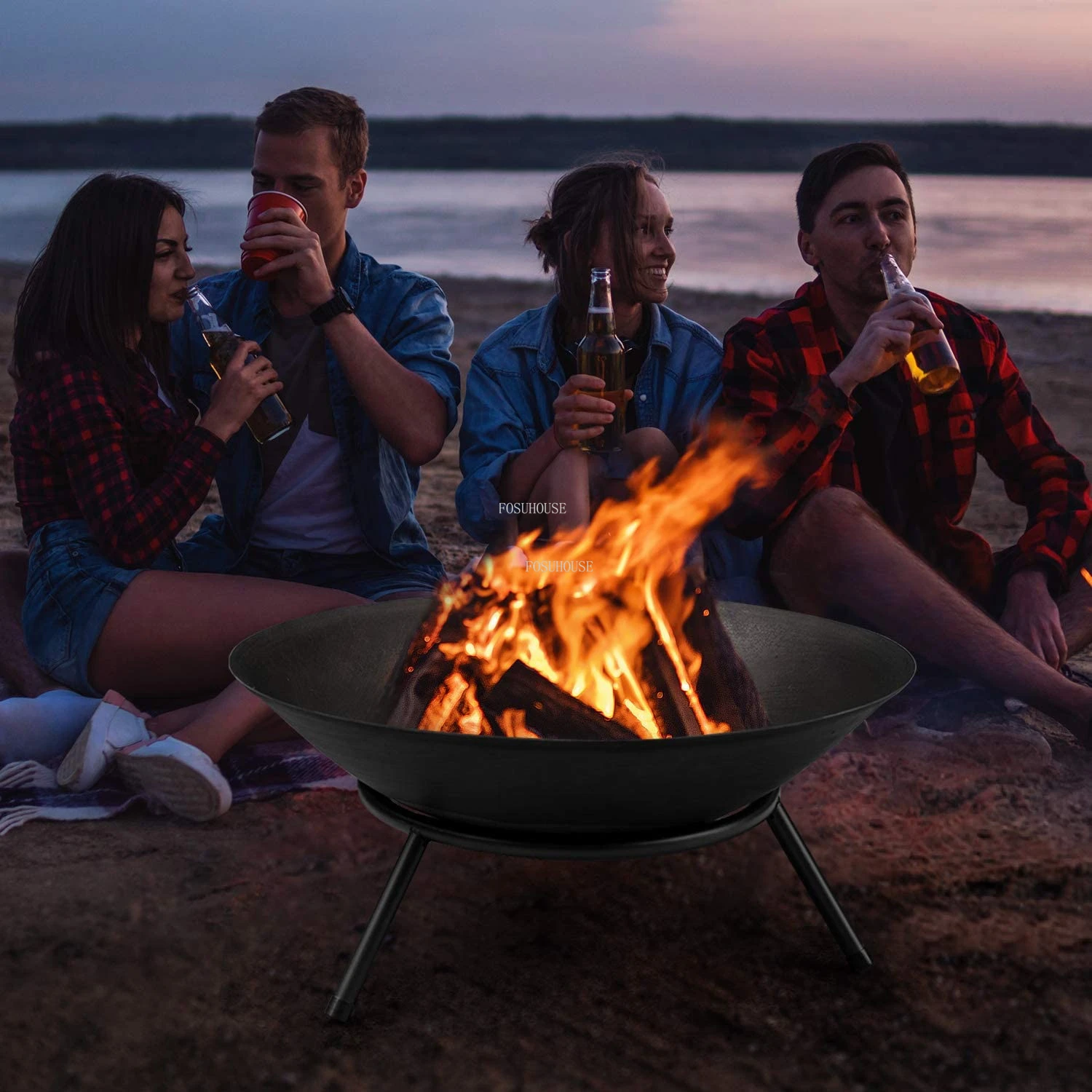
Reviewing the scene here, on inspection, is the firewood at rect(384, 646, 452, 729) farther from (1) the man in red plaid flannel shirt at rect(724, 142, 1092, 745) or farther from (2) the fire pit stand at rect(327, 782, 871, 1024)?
(1) the man in red plaid flannel shirt at rect(724, 142, 1092, 745)

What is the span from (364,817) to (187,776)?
0.41 m

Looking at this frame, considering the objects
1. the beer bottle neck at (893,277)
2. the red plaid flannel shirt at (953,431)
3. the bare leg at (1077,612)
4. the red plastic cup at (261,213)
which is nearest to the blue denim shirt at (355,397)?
the red plastic cup at (261,213)

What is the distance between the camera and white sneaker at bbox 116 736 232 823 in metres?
2.82

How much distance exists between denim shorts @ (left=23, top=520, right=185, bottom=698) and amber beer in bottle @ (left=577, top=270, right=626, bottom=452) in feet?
3.95

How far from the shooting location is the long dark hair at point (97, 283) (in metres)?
3.18

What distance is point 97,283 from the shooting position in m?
3.20

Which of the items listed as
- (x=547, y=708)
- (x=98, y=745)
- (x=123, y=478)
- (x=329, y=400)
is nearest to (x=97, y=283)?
(x=123, y=478)

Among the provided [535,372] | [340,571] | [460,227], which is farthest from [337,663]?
[460,227]

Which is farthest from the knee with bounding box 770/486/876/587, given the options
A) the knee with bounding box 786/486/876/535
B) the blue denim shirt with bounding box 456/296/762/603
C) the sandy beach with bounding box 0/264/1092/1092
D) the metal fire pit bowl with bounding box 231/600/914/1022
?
the metal fire pit bowl with bounding box 231/600/914/1022

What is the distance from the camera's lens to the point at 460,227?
26375mm

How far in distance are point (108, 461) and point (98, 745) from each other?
0.67 metres

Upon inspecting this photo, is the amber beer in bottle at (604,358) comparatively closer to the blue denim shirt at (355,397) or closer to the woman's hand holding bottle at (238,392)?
the blue denim shirt at (355,397)

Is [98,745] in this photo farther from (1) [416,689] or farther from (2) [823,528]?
(2) [823,528]

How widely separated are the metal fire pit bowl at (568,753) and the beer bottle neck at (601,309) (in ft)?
3.17
